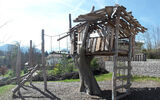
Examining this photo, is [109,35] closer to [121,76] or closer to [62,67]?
[121,76]

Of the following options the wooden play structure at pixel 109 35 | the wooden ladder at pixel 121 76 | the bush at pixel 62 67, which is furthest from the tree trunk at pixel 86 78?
the bush at pixel 62 67

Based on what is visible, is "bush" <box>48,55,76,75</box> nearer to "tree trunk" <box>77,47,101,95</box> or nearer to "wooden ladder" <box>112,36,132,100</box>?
"tree trunk" <box>77,47,101,95</box>

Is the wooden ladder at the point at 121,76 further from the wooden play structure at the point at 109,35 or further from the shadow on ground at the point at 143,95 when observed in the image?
the shadow on ground at the point at 143,95

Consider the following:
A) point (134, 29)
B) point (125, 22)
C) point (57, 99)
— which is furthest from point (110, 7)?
point (57, 99)

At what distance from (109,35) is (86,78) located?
2682 mm

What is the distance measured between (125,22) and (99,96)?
3.84 meters

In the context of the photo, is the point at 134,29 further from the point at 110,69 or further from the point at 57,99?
the point at 110,69

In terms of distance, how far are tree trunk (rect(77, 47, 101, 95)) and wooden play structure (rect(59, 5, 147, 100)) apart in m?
0.47

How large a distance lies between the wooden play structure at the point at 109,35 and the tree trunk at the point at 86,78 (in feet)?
1.53

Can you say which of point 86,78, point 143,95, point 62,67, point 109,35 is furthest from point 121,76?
point 62,67

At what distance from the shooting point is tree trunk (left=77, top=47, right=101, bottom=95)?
8.49 m

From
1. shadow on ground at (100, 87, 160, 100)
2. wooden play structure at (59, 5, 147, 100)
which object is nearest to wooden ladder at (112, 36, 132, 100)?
wooden play structure at (59, 5, 147, 100)

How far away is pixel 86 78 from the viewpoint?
8.70 metres

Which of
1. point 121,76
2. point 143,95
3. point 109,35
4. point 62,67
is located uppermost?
point 109,35
